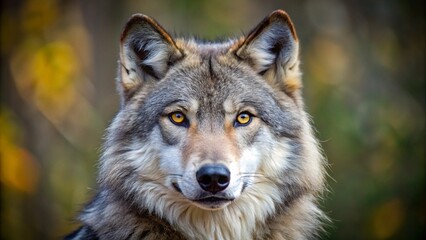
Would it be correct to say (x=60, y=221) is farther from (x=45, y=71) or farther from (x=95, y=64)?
(x=95, y=64)

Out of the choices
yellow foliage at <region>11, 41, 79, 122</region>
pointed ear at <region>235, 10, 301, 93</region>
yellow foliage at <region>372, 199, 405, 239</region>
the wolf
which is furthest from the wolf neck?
yellow foliage at <region>11, 41, 79, 122</region>

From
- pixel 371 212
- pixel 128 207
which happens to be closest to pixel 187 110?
pixel 128 207

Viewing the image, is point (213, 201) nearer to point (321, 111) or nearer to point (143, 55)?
point (143, 55)

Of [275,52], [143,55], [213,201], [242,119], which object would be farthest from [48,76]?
[213,201]

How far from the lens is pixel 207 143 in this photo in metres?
4.82

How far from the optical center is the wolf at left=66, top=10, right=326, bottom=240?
497 cm

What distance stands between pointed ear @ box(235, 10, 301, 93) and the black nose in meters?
1.19

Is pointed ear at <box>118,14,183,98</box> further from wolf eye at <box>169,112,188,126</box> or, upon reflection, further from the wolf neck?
the wolf neck

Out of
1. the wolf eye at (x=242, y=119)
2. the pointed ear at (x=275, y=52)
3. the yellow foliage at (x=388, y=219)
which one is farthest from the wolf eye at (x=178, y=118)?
the yellow foliage at (x=388, y=219)

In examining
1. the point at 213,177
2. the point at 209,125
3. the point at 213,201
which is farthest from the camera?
the point at 209,125

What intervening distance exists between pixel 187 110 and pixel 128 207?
86cm

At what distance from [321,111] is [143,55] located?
21.7 feet

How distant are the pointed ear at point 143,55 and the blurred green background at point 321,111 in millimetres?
5172

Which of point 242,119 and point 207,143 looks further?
point 242,119
